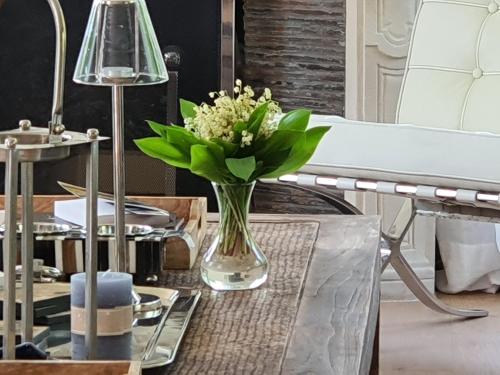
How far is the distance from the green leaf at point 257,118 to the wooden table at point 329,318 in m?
0.19

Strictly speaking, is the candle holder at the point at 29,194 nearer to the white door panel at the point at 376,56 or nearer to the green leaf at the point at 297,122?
the green leaf at the point at 297,122

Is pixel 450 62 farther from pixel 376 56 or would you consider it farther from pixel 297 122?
pixel 297 122

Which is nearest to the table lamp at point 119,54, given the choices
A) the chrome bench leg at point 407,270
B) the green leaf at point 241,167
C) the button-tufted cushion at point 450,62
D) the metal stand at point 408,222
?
the green leaf at point 241,167

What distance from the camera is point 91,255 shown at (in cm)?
93

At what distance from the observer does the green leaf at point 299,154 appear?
1268 mm

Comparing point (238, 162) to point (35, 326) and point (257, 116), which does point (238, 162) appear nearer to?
point (257, 116)

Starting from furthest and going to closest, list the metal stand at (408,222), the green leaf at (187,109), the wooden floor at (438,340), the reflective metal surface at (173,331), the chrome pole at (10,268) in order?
1. the wooden floor at (438,340)
2. the metal stand at (408,222)
3. the green leaf at (187,109)
4. the reflective metal surface at (173,331)
5. the chrome pole at (10,268)

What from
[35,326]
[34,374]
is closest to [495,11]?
[35,326]

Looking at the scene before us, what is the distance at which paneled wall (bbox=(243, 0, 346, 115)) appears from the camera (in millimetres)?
2691

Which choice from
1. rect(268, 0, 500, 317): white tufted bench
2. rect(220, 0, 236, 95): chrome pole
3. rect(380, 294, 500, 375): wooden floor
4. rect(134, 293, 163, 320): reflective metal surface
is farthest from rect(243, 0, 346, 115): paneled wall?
rect(134, 293, 163, 320): reflective metal surface

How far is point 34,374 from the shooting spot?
812 millimetres

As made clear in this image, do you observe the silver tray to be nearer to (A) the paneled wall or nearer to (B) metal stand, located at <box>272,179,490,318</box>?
(B) metal stand, located at <box>272,179,490,318</box>

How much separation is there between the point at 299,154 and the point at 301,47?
1.48 meters

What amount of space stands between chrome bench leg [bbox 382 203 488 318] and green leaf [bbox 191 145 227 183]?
1.09m
